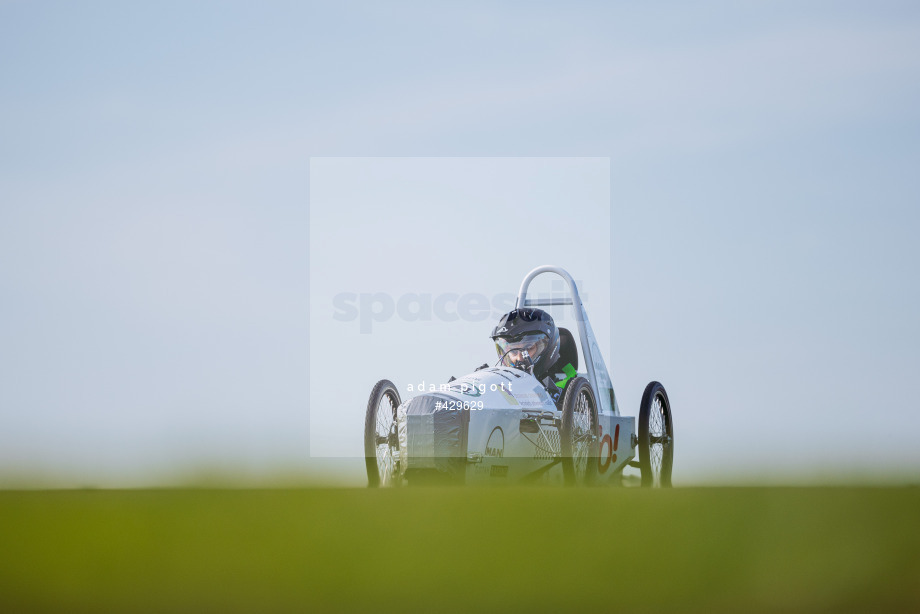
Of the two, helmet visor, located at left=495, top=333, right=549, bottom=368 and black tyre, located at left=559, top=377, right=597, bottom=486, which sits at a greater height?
helmet visor, located at left=495, top=333, right=549, bottom=368

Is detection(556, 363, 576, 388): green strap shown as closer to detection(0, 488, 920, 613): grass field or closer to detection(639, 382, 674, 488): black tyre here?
detection(639, 382, 674, 488): black tyre

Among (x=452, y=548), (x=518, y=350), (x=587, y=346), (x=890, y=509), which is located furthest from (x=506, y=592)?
(x=587, y=346)

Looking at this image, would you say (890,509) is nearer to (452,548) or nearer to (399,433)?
(452,548)

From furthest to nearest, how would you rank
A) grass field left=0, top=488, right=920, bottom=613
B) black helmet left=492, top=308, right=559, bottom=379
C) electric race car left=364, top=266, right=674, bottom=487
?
black helmet left=492, top=308, right=559, bottom=379, electric race car left=364, top=266, right=674, bottom=487, grass field left=0, top=488, right=920, bottom=613

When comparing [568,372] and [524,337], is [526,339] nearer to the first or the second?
[524,337]

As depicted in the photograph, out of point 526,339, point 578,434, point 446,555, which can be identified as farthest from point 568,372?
point 446,555

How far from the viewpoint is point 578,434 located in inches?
348

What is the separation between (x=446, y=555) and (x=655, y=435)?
9586mm

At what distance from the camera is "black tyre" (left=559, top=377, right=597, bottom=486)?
860 centimetres

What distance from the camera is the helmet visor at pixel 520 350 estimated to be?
1009 centimetres

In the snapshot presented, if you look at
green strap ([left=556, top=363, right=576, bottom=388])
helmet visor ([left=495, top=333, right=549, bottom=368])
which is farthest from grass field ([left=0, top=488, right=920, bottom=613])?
green strap ([left=556, top=363, right=576, bottom=388])

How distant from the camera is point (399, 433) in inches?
338

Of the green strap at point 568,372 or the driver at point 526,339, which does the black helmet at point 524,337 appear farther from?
the green strap at point 568,372

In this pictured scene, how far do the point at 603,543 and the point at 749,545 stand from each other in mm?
298
